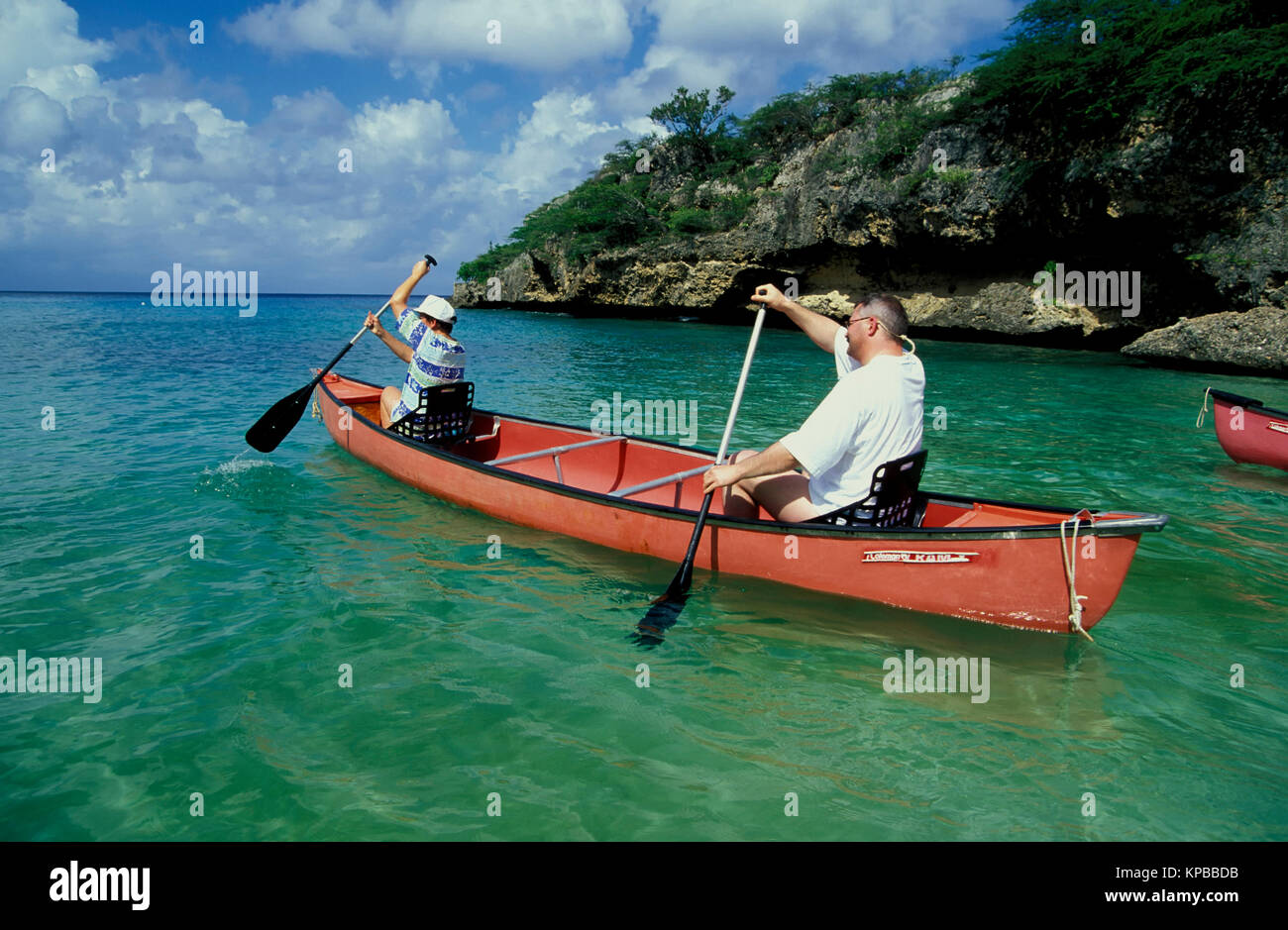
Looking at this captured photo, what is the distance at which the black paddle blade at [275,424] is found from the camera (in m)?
9.48

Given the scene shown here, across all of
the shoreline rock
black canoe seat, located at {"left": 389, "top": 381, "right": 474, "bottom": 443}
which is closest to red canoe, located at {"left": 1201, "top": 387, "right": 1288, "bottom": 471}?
black canoe seat, located at {"left": 389, "top": 381, "right": 474, "bottom": 443}

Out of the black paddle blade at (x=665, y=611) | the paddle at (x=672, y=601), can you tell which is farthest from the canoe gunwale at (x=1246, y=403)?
the black paddle blade at (x=665, y=611)

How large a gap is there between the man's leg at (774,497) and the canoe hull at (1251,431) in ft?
22.6

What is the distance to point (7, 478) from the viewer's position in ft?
27.9

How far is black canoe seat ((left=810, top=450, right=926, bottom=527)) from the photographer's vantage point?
518 cm

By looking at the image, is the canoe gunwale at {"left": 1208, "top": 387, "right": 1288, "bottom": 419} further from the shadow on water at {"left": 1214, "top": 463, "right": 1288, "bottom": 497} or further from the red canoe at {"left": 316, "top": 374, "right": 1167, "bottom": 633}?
the red canoe at {"left": 316, "top": 374, "right": 1167, "bottom": 633}

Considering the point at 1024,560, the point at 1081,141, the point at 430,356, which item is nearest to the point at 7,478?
the point at 430,356

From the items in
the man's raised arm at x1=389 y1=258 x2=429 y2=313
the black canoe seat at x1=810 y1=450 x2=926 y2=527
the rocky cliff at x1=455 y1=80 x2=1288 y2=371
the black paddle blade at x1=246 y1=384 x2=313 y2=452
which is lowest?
the black canoe seat at x1=810 y1=450 x2=926 y2=527

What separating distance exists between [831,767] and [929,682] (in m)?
1.18

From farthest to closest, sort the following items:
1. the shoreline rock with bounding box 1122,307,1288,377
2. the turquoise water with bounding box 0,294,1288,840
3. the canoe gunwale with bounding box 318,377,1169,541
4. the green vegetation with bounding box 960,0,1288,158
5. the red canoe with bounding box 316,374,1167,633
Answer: the green vegetation with bounding box 960,0,1288,158 → the shoreline rock with bounding box 1122,307,1288,377 → the red canoe with bounding box 316,374,1167,633 → the canoe gunwale with bounding box 318,377,1169,541 → the turquoise water with bounding box 0,294,1288,840

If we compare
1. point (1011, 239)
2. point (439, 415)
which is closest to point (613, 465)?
point (439, 415)

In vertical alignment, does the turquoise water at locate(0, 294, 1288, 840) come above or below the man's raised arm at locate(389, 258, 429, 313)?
below

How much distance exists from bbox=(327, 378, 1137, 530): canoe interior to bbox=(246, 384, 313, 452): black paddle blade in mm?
969
